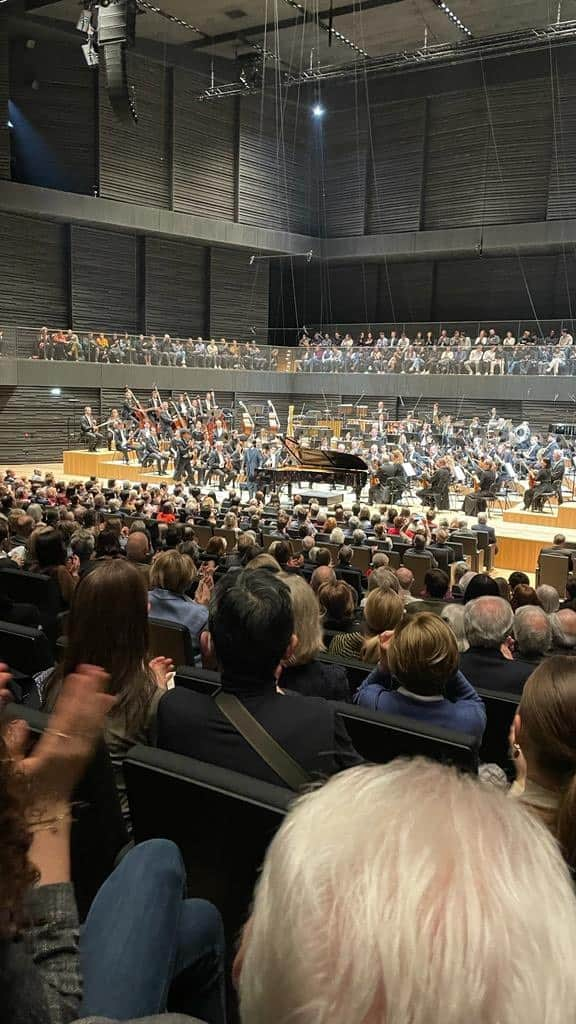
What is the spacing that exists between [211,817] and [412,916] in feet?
4.45

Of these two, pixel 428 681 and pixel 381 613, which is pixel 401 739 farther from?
pixel 381 613

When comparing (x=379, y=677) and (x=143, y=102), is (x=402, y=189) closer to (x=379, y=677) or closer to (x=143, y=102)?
(x=143, y=102)

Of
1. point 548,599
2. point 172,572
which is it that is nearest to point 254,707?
point 172,572

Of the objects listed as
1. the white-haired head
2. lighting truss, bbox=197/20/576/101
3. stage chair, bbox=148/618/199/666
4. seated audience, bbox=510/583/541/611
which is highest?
lighting truss, bbox=197/20/576/101

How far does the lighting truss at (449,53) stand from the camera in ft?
67.7

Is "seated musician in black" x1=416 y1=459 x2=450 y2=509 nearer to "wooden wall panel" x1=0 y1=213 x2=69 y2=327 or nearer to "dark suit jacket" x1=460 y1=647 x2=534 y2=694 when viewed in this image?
"dark suit jacket" x1=460 y1=647 x2=534 y2=694

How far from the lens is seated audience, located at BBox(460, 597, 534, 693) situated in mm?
3828

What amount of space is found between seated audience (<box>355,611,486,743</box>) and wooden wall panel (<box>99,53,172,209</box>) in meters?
24.8

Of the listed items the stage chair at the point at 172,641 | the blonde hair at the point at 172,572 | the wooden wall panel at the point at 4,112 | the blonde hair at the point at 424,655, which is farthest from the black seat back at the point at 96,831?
the wooden wall panel at the point at 4,112

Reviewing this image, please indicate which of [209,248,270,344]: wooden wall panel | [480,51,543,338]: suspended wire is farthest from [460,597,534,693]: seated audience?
[209,248,270,344]: wooden wall panel

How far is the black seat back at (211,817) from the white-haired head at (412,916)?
1.05 meters

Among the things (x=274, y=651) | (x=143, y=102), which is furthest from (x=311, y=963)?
(x=143, y=102)

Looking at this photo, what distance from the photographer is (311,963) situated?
0.79 metres

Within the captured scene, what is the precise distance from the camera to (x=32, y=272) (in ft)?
78.9
